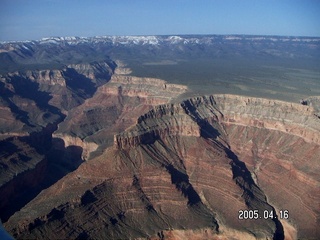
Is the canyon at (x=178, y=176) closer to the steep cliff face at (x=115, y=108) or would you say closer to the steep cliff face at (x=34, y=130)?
the steep cliff face at (x=34, y=130)

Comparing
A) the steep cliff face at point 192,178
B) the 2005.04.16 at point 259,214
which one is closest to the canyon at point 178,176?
the steep cliff face at point 192,178

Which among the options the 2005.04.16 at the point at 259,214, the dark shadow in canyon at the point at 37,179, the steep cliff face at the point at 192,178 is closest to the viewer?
the steep cliff face at the point at 192,178

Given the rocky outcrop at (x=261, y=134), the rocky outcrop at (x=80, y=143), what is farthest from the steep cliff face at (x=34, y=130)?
the rocky outcrop at (x=261, y=134)

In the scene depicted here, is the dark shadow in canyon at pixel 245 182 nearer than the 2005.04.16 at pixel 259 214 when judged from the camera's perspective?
No

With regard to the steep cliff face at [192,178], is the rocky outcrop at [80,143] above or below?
below

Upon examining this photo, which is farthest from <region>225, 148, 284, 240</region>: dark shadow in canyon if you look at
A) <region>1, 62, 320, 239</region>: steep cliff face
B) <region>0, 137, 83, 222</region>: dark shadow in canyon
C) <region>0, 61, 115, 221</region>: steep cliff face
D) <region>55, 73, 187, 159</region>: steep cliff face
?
<region>0, 61, 115, 221</region>: steep cliff face

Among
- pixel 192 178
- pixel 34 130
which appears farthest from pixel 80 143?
pixel 192 178

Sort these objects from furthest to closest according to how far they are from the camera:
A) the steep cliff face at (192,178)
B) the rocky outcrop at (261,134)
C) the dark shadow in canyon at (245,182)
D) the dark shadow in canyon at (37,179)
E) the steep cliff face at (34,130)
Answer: the steep cliff face at (34,130), the dark shadow in canyon at (37,179), the rocky outcrop at (261,134), the dark shadow in canyon at (245,182), the steep cliff face at (192,178)

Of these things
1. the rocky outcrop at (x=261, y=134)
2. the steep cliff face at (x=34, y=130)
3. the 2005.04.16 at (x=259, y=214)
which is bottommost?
the steep cliff face at (x=34, y=130)

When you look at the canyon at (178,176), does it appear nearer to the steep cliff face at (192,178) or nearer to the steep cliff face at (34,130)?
the steep cliff face at (192,178)
